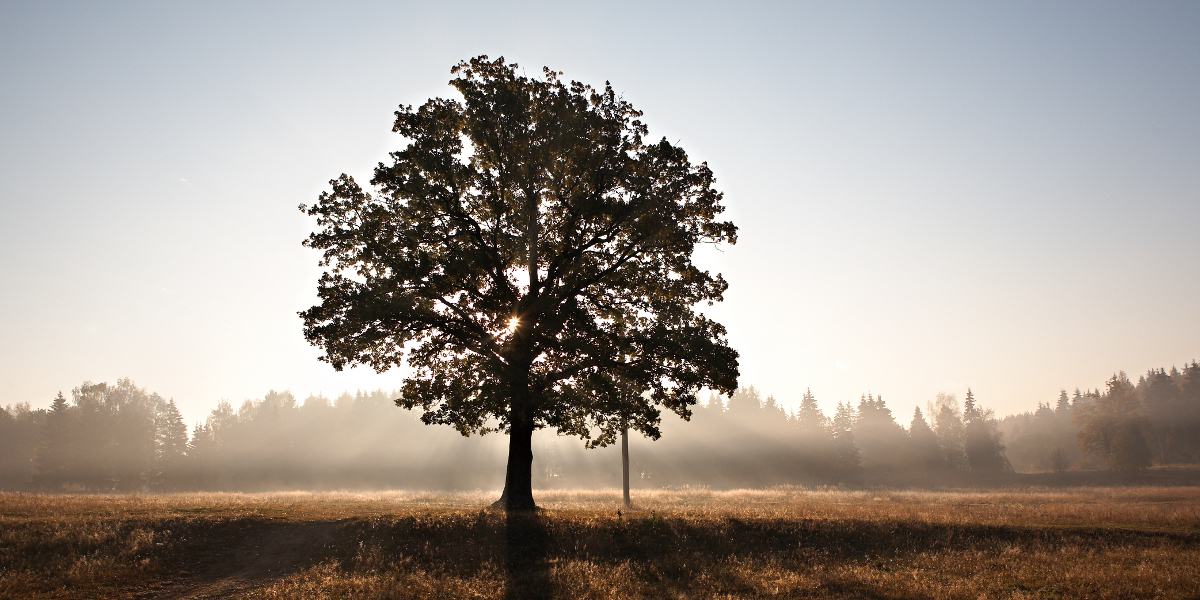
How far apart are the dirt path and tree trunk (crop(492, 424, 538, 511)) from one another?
5232 mm

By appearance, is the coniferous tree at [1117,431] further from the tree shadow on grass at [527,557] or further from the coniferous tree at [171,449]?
the coniferous tree at [171,449]

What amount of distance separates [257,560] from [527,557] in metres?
6.06

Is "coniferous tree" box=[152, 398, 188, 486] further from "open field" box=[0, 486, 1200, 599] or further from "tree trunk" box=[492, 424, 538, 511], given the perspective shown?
"tree trunk" box=[492, 424, 538, 511]

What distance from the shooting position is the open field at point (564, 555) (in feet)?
37.5

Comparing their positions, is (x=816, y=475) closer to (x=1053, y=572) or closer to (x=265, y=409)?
(x=1053, y=572)

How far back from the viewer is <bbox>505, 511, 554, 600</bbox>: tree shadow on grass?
37.1ft

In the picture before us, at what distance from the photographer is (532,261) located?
787 inches

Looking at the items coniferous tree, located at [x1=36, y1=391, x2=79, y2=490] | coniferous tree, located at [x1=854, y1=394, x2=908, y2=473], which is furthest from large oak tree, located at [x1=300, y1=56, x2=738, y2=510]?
coniferous tree, located at [x1=854, y1=394, x2=908, y2=473]

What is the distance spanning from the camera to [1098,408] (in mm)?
99250

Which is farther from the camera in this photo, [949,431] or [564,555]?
[949,431]

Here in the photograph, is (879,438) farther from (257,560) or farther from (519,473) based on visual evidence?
(257,560)

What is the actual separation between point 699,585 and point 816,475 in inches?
3158

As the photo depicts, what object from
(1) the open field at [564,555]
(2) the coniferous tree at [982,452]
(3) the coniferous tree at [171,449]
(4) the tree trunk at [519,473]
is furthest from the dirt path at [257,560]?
(2) the coniferous tree at [982,452]

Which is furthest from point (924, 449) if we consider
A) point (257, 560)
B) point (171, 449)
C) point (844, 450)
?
point (171, 449)
